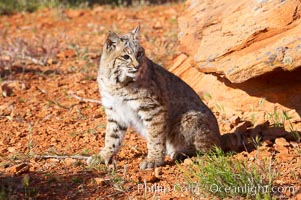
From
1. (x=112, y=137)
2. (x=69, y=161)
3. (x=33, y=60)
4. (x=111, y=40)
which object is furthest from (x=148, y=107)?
(x=33, y=60)

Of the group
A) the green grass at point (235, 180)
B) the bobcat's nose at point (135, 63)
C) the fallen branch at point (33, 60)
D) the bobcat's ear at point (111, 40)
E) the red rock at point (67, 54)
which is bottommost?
the green grass at point (235, 180)

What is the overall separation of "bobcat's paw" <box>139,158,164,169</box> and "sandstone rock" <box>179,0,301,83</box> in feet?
3.97

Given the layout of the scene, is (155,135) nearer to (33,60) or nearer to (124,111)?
(124,111)

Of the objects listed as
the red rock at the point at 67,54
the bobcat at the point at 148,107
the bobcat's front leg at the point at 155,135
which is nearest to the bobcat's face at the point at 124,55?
the bobcat at the point at 148,107

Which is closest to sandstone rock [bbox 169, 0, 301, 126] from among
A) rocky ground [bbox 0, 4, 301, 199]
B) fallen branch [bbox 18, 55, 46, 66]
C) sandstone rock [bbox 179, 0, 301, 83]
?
sandstone rock [bbox 179, 0, 301, 83]

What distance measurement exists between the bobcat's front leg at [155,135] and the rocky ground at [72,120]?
0.44 ft

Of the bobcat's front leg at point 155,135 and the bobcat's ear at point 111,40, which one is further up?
the bobcat's ear at point 111,40

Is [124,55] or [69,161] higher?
[124,55]

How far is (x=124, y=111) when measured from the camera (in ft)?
20.0

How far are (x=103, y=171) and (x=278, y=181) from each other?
168 cm

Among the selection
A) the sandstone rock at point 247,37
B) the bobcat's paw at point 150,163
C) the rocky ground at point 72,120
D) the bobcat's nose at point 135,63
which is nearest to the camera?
the rocky ground at point 72,120

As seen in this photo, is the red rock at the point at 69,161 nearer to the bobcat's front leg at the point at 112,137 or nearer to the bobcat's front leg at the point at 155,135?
the bobcat's front leg at the point at 112,137

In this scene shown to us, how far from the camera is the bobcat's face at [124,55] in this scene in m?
5.90

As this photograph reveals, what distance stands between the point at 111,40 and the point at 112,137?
3.31 ft
